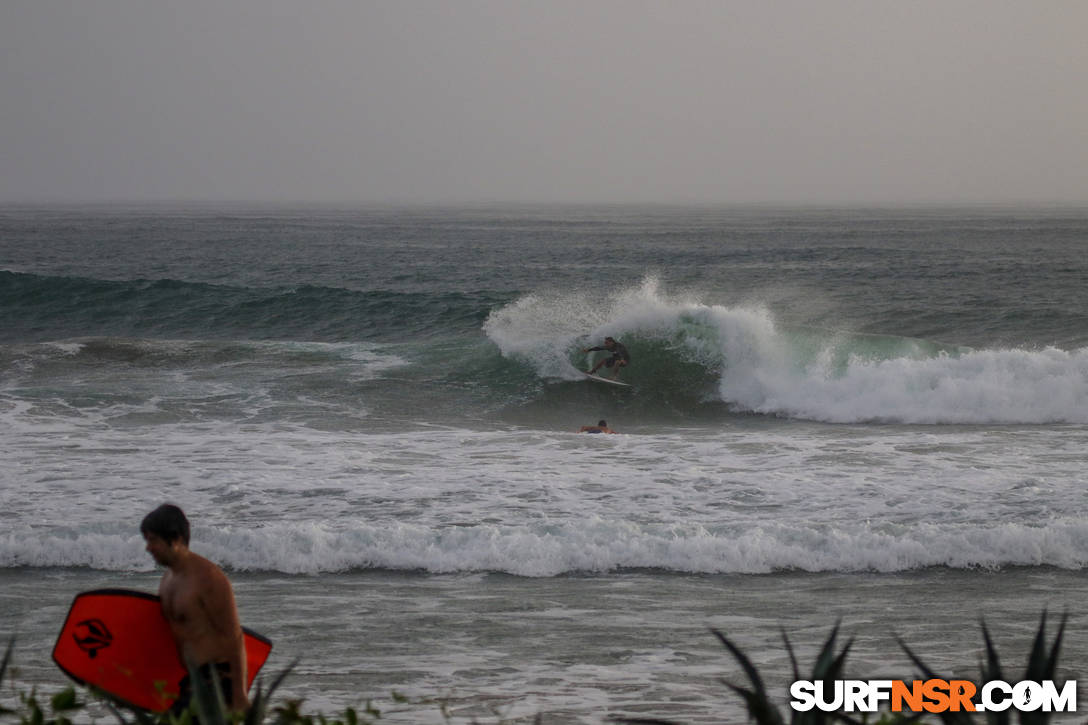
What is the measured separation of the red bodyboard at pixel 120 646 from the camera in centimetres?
397

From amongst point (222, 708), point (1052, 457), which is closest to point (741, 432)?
point (1052, 457)

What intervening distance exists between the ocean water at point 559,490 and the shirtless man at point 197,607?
0.95 metres

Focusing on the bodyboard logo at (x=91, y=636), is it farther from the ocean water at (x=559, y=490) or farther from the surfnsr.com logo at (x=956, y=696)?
the surfnsr.com logo at (x=956, y=696)

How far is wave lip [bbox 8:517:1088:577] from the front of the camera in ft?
29.4

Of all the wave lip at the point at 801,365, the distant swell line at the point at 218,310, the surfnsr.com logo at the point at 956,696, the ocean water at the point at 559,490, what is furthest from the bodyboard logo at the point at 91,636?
the distant swell line at the point at 218,310

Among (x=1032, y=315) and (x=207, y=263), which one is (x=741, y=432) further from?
(x=207, y=263)

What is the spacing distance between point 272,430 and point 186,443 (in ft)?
5.29

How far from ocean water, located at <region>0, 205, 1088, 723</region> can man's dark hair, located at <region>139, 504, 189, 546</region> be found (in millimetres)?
1251

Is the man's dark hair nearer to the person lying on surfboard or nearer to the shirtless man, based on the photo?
the shirtless man

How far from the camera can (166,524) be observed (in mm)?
4215

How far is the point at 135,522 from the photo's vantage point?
980cm

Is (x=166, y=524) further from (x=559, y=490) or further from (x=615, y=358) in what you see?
(x=615, y=358)

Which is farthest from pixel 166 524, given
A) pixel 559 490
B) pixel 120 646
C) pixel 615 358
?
pixel 615 358

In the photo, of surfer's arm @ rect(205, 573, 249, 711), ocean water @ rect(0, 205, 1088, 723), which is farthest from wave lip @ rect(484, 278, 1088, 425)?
surfer's arm @ rect(205, 573, 249, 711)
